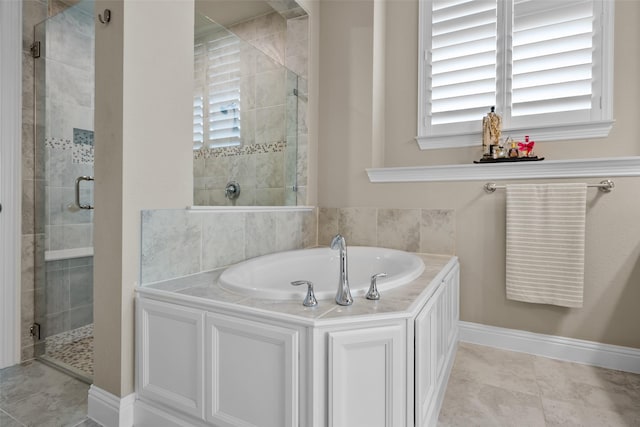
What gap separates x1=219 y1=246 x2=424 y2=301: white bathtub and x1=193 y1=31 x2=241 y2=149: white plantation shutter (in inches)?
32.7

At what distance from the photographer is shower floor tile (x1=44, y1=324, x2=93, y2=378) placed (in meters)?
1.94

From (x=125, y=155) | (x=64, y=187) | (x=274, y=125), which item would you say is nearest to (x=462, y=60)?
(x=274, y=125)

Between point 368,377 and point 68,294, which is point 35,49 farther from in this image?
point 368,377

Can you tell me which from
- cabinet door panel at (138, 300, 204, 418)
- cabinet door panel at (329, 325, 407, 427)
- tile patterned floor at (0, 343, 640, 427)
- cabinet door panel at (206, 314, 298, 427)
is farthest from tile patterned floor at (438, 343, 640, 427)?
cabinet door panel at (138, 300, 204, 418)

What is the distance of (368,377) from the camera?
110 centimetres

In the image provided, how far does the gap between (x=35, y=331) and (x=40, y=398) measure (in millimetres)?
538

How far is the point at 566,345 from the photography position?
2.07 metres

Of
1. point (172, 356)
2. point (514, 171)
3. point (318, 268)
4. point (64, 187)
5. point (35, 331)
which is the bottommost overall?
point (35, 331)

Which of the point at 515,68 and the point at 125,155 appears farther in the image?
the point at 515,68

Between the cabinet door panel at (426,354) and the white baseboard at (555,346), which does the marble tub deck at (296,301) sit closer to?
the cabinet door panel at (426,354)

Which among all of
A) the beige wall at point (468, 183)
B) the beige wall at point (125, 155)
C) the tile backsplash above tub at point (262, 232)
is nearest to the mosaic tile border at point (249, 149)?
the beige wall at point (468, 183)

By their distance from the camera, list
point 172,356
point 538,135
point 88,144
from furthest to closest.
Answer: point 88,144 < point 538,135 < point 172,356

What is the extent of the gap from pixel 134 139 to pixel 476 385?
1.95 metres

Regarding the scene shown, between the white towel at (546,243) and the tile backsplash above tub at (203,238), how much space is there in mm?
1425
